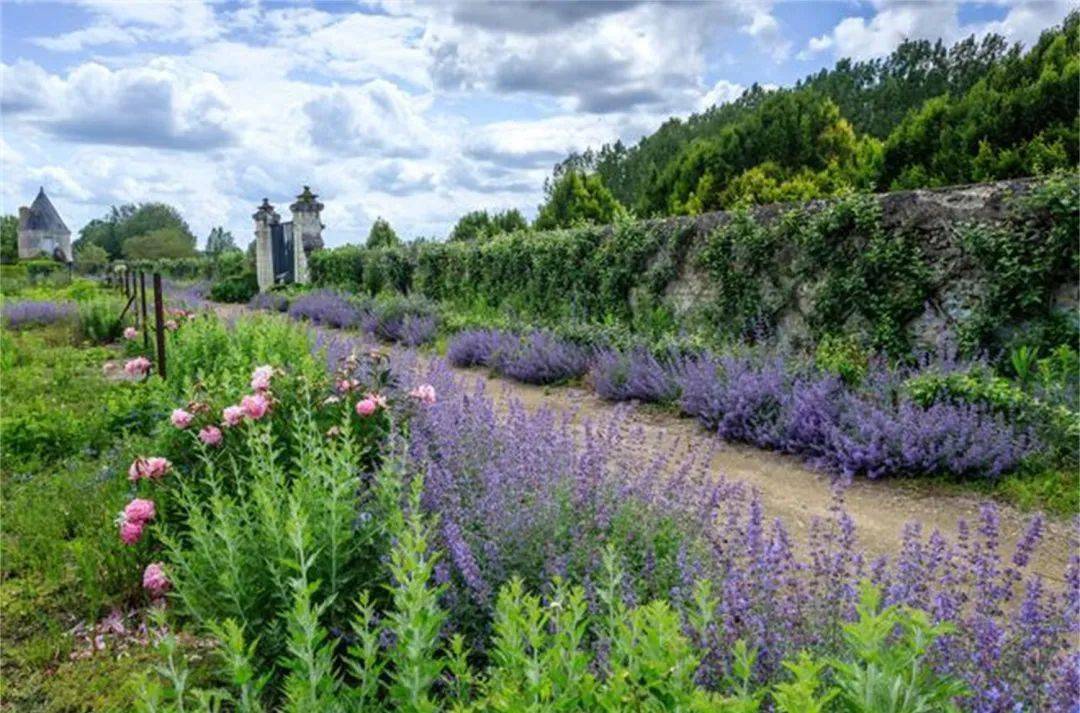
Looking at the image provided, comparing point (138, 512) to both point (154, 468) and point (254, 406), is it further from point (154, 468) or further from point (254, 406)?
point (254, 406)

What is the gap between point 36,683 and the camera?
9.20ft

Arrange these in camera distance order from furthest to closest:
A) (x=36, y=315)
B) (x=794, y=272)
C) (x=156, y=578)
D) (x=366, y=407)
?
(x=36, y=315)
(x=794, y=272)
(x=366, y=407)
(x=156, y=578)

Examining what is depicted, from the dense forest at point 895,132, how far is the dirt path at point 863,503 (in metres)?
3.13

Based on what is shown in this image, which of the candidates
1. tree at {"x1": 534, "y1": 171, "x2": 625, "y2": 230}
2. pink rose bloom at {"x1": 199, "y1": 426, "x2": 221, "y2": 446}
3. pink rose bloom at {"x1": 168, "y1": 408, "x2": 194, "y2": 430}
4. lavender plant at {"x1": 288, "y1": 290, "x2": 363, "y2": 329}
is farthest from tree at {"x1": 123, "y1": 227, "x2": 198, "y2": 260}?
pink rose bloom at {"x1": 199, "y1": 426, "x2": 221, "y2": 446}

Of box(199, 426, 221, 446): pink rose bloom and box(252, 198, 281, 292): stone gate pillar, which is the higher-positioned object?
box(252, 198, 281, 292): stone gate pillar

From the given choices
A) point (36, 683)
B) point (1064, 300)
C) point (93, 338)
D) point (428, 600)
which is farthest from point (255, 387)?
point (93, 338)

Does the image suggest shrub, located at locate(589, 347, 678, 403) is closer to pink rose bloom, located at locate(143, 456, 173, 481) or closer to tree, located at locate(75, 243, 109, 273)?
pink rose bloom, located at locate(143, 456, 173, 481)

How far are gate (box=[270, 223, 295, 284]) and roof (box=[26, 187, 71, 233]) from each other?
4425cm

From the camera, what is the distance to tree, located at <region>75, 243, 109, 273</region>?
133ft

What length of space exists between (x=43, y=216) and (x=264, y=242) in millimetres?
44845

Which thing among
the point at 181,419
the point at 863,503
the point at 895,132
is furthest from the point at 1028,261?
the point at 895,132

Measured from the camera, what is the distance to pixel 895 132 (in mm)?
11773

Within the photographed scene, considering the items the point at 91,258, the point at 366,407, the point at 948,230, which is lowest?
the point at 366,407

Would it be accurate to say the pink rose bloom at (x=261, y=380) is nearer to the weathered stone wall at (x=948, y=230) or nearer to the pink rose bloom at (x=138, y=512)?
the pink rose bloom at (x=138, y=512)
